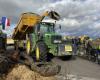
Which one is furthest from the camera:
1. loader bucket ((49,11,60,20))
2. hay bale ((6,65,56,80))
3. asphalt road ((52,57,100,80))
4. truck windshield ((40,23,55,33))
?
truck windshield ((40,23,55,33))

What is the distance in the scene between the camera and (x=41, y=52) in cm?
1816

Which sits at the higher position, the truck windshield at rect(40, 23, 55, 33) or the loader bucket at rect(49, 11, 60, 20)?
the loader bucket at rect(49, 11, 60, 20)

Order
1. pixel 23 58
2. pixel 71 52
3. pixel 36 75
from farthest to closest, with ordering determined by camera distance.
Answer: pixel 71 52, pixel 23 58, pixel 36 75

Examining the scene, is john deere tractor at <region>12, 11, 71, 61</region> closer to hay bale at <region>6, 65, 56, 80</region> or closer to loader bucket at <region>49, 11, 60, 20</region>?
loader bucket at <region>49, 11, 60, 20</region>

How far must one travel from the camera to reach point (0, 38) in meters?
19.5

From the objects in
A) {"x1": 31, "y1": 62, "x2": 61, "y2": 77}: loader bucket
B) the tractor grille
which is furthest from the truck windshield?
{"x1": 31, "y1": 62, "x2": 61, "y2": 77}: loader bucket

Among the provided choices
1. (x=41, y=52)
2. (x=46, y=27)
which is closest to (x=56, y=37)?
(x=46, y=27)

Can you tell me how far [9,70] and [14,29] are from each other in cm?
1000

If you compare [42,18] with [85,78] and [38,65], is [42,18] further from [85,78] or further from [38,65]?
[85,78]

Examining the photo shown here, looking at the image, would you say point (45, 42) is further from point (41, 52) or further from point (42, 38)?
point (41, 52)

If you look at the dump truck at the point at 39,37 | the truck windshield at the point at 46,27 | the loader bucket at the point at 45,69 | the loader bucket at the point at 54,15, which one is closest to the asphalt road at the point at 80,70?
the loader bucket at the point at 45,69

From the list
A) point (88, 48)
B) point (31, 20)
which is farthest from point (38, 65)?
point (88, 48)

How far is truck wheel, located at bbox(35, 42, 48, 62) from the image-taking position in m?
18.1

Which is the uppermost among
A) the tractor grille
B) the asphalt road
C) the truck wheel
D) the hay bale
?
the tractor grille
